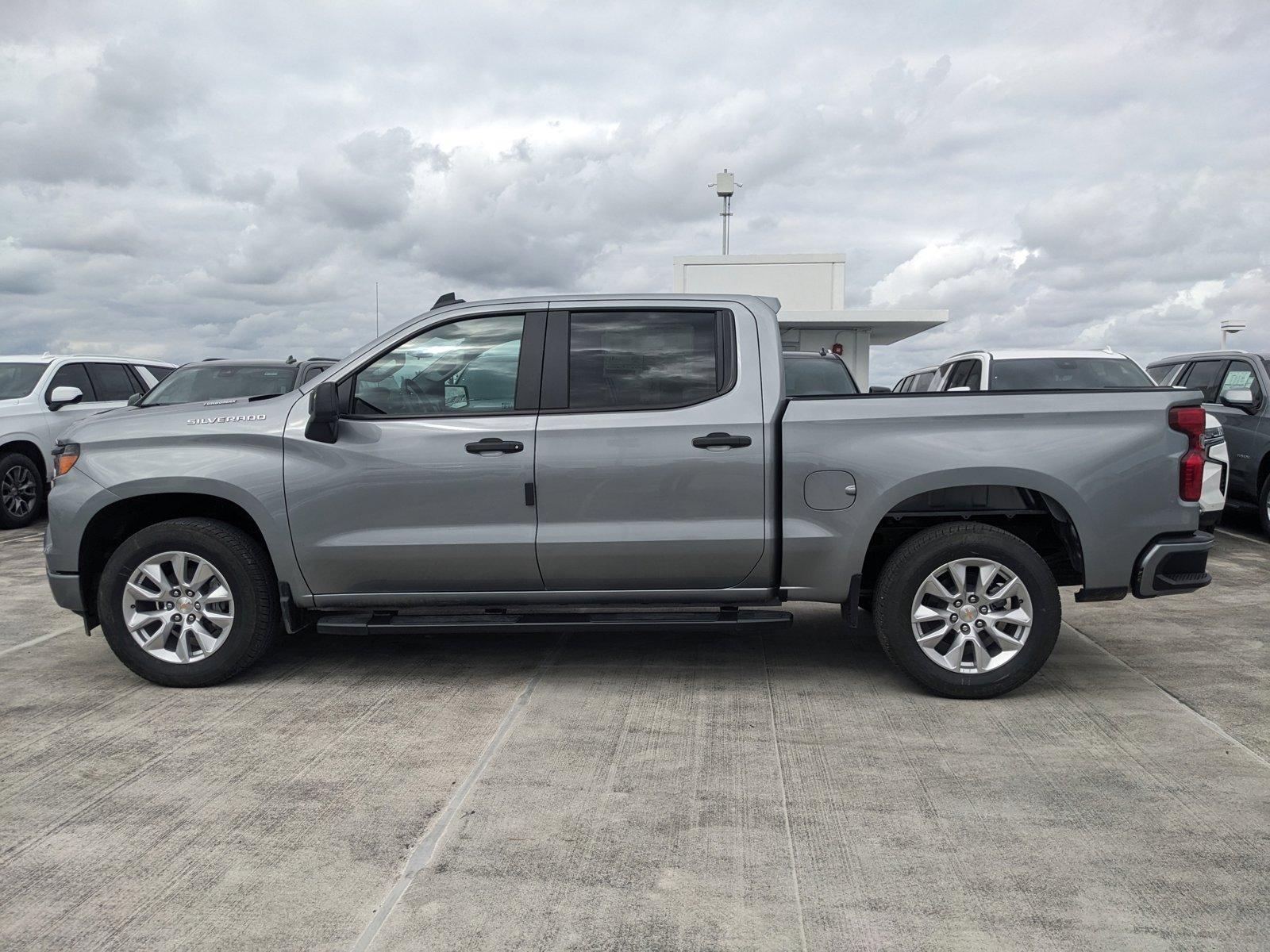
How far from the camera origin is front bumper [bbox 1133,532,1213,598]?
16.5 ft

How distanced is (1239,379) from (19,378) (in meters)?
13.9

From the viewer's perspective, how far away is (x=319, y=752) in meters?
4.41

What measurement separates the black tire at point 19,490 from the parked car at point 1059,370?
34.6ft

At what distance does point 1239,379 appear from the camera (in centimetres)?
1101

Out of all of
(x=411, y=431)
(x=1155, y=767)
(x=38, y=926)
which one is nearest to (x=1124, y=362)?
(x=1155, y=767)

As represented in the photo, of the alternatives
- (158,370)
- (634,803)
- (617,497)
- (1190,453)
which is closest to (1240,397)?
(1190,453)

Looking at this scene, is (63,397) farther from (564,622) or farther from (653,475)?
(653,475)

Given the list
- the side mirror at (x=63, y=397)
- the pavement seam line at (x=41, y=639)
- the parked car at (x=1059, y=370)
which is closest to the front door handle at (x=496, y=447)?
the pavement seam line at (x=41, y=639)

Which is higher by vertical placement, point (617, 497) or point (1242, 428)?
point (1242, 428)

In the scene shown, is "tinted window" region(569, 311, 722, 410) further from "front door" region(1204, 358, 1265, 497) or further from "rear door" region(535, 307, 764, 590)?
"front door" region(1204, 358, 1265, 497)

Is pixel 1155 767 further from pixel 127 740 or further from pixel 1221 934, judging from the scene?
pixel 127 740

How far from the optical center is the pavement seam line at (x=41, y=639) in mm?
6320

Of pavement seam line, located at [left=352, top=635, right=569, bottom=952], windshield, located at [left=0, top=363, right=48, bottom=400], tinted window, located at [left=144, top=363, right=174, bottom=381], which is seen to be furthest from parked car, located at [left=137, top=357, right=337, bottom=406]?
pavement seam line, located at [left=352, top=635, right=569, bottom=952]

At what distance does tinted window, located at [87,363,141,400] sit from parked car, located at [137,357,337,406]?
2.63 m
